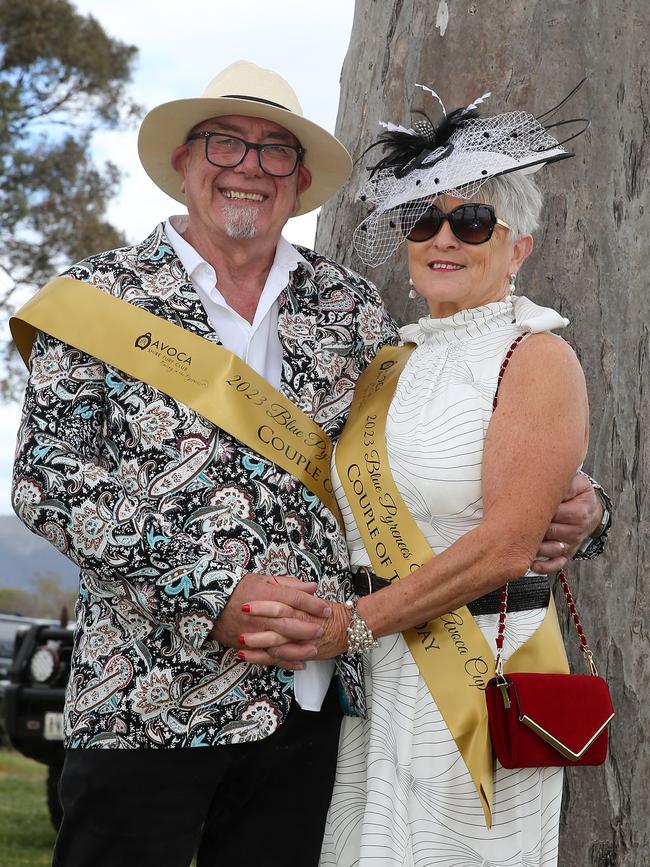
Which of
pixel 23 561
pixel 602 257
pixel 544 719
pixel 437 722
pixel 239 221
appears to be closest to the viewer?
pixel 544 719

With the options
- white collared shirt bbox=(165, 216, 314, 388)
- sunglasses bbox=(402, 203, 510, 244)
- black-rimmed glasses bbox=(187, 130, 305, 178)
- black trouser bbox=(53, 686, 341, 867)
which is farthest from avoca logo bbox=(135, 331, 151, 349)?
black trouser bbox=(53, 686, 341, 867)

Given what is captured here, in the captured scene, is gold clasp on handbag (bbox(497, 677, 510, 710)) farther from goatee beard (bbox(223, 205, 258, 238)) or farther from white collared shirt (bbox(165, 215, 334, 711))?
goatee beard (bbox(223, 205, 258, 238))

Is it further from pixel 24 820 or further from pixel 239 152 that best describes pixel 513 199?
pixel 24 820

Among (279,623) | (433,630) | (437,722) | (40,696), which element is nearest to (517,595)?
(433,630)

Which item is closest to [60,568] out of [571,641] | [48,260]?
[48,260]

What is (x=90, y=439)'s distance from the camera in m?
2.63

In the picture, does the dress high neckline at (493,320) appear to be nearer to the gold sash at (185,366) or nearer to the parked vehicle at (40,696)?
the gold sash at (185,366)

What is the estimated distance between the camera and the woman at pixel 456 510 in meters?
2.46

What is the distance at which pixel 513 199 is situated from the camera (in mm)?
2674

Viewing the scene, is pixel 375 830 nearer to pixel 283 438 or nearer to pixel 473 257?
pixel 283 438

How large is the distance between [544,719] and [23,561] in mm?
22640

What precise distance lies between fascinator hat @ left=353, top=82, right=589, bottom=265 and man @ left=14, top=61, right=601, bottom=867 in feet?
0.95

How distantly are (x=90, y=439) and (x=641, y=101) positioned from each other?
2.02 m

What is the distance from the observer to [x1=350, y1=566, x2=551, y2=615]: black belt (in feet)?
8.39
